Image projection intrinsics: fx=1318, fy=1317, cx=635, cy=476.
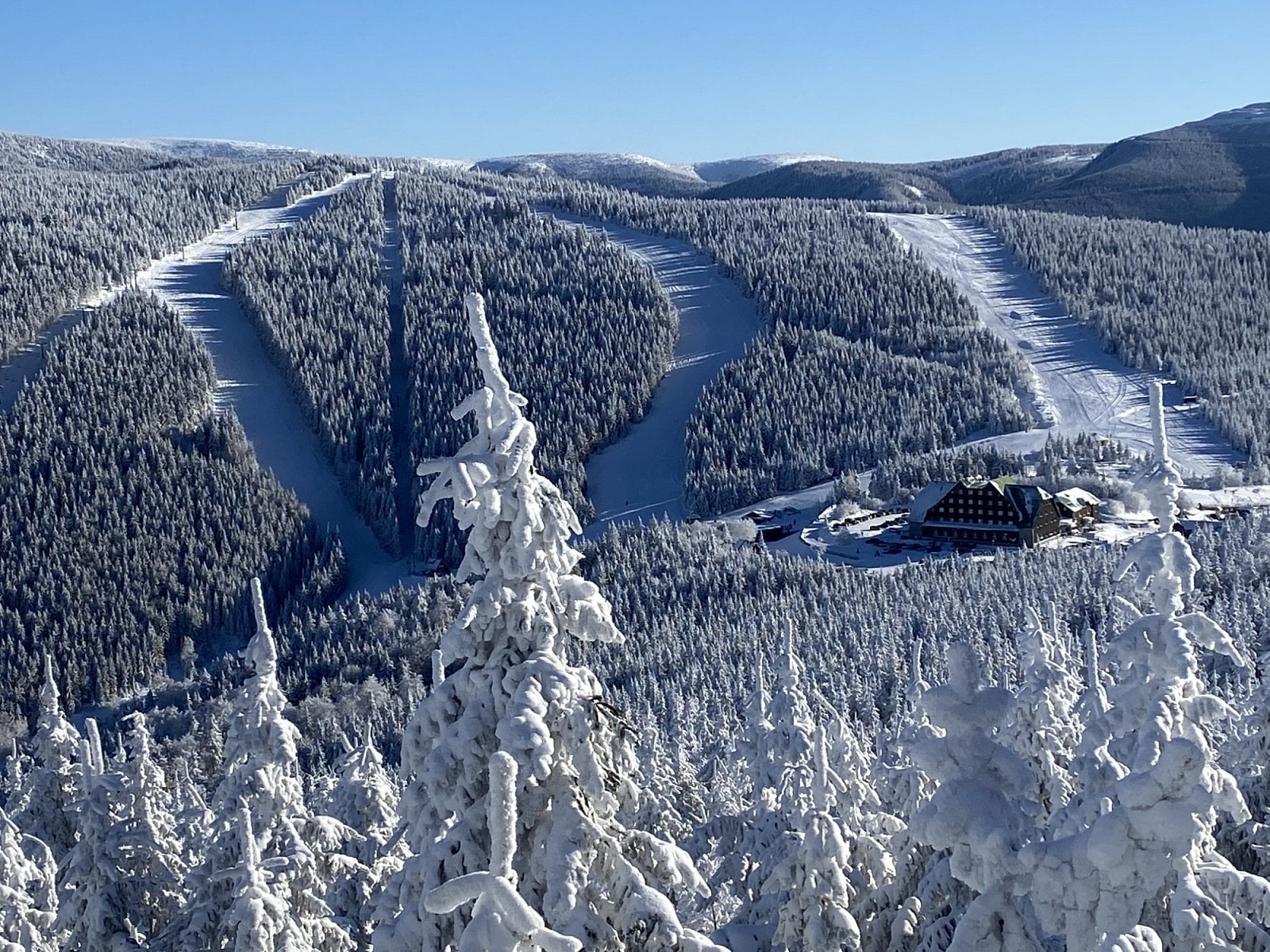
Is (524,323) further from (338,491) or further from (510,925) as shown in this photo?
(510,925)

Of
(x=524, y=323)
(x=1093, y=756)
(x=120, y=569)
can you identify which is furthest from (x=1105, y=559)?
(x=524, y=323)

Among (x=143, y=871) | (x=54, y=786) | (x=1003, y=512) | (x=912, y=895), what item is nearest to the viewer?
(x=912, y=895)

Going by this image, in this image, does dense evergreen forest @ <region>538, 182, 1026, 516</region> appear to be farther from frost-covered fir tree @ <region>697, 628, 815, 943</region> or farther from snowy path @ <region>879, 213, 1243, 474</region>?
frost-covered fir tree @ <region>697, 628, 815, 943</region>

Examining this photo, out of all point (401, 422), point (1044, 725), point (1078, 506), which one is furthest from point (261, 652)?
point (401, 422)

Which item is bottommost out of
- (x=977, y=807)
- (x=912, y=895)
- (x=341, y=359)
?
(x=341, y=359)

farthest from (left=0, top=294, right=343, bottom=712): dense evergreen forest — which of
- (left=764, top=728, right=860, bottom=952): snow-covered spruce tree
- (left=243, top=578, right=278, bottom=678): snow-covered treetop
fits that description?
(left=764, top=728, right=860, bottom=952): snow-covered spruce tree

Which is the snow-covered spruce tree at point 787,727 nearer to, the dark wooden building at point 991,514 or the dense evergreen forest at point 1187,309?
the dark wooden building at point 991,514

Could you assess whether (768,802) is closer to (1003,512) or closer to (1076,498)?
(1003,512)
